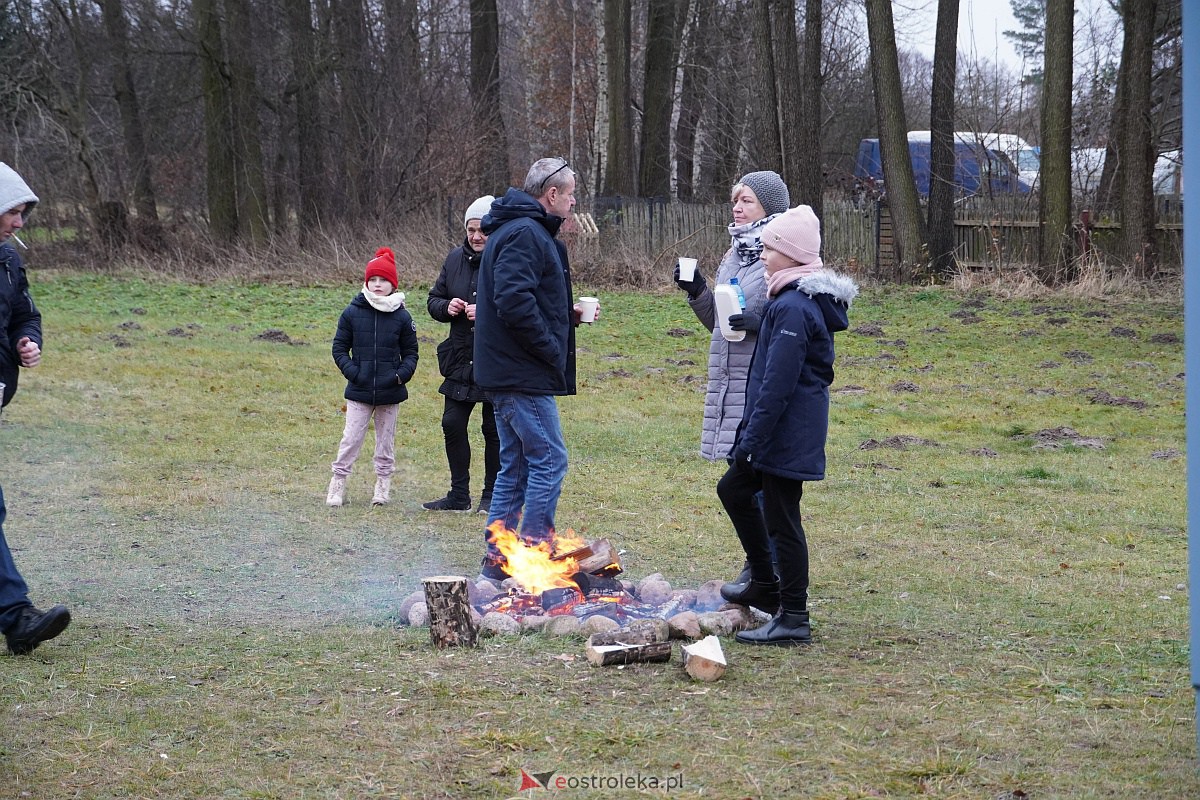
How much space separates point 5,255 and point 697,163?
29252 millimetres

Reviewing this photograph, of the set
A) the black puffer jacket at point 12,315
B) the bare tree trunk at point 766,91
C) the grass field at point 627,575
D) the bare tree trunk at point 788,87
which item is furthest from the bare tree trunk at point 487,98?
the black puffer jacket at point 12,315

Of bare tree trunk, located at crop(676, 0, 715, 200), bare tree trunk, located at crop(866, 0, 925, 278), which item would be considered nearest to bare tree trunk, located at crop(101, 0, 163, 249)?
bare tree trunk, located at crop(676, 0, 715, 200)

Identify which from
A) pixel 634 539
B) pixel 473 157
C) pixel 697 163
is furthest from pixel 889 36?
pixel 634 539

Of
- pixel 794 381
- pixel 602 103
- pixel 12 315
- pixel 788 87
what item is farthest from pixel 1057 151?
pixel 12 315

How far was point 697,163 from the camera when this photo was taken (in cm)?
3369

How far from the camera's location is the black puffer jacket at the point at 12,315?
5406 millimetres

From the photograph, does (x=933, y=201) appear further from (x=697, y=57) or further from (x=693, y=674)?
(x=693, y=674)

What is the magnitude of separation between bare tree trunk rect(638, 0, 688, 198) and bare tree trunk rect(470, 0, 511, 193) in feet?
11.2

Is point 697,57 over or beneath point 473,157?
over

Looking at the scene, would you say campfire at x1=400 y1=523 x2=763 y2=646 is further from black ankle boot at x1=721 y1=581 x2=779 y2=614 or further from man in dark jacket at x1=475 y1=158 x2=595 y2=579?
man in dark jacket at x1=475 y1=158 x2=595 y2=579

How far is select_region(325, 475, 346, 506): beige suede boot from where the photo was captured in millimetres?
8504

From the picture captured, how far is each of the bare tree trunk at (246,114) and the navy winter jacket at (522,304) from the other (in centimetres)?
2067

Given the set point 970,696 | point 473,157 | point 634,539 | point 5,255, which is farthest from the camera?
point 473,157

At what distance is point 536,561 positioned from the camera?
6016mm
